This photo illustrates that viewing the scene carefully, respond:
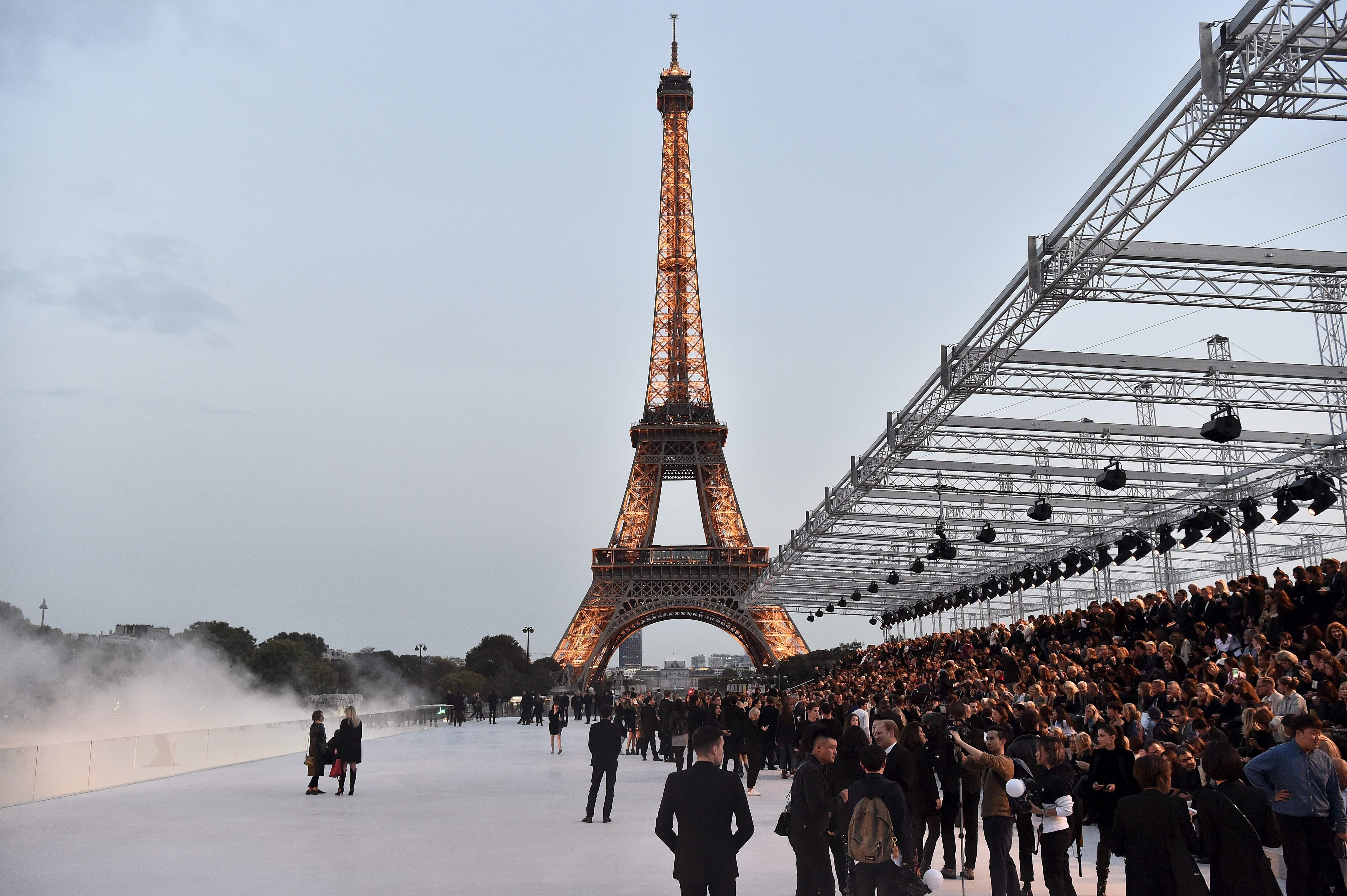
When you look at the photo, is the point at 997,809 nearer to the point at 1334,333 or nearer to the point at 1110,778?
the point at 1110,778

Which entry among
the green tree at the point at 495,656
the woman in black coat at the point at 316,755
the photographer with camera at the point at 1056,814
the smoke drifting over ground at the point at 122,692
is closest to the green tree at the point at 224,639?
the smoke drifting over ground at the point at 122,692

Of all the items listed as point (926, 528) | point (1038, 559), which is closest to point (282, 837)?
point (926, 528)

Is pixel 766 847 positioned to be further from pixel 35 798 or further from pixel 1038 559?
pixel 1038 559

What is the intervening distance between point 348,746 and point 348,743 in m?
0.06

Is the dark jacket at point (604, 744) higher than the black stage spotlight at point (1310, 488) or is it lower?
lower

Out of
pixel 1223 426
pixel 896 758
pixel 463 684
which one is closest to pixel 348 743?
pixel 896 758

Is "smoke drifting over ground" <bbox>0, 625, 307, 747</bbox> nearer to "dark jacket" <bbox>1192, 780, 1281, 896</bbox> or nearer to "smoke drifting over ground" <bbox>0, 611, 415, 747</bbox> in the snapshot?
"smoke drifting over ground" <bbox>0, 611, 415, 747</bbox>

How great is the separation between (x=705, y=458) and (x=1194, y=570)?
2404 cm

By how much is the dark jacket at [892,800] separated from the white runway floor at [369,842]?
2.49 meters

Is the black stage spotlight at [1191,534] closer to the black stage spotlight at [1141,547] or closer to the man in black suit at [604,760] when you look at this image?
the black stage spotlight at [1141,547]

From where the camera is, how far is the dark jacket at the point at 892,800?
5.64 meters

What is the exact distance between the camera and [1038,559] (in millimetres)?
33156

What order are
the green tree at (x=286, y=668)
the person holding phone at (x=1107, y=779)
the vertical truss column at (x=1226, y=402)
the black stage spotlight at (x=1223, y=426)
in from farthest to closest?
the green tree at (x=286, y=668) < the vertical truss column at (x=1226, y=402) < the black stage spotlight at (x=1223, y=426) < the person holding phone at (x=1107, y=779)

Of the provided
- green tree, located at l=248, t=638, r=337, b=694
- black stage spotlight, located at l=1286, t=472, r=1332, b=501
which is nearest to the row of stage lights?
black stage spotlight, located at l=1286, t=472, r=1332, b=501
